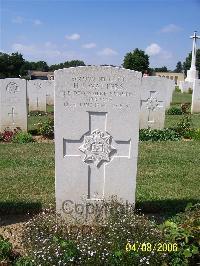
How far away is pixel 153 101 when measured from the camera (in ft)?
41.3

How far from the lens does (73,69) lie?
4.93 m

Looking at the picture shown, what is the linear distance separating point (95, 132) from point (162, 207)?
6.22ft

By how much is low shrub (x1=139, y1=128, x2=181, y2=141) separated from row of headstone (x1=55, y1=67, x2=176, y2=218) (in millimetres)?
6663

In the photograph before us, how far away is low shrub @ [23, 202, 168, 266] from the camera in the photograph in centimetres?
393

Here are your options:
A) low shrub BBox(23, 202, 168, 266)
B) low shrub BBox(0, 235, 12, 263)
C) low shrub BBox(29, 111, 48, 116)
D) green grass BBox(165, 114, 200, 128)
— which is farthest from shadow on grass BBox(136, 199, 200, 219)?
low shrub BBox(29, 111, 48, 116)

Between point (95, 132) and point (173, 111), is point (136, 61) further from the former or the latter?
point (95, 132)

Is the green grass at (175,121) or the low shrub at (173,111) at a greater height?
the low shrub at (173,111)

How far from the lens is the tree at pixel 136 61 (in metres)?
63.2

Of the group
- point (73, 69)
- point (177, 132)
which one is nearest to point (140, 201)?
point (73, 69)

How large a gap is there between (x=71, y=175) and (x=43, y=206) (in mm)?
1173

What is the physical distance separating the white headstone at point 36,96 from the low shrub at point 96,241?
14071 mm

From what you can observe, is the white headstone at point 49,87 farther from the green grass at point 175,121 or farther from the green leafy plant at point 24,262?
the green leafy plant at point 24,262

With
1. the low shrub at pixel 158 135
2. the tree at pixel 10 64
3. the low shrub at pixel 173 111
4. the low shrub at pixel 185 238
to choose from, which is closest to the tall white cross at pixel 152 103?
the low shrub at pixel 158 135

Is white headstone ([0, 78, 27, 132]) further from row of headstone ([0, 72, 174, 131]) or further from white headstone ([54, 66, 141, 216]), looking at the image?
white headstone ([54, 66, 141, 216])
